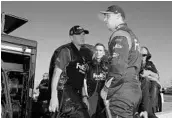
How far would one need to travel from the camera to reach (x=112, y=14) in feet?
8.79

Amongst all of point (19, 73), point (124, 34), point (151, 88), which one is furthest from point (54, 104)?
point (151, 88)

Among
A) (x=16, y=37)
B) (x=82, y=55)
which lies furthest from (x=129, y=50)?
(x=16, y=37)

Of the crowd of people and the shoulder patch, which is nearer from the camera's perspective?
the crowd of people

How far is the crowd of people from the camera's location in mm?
2318

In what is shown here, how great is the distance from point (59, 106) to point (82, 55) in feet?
3.27

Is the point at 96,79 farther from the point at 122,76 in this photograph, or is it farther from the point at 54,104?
the point at 122,76

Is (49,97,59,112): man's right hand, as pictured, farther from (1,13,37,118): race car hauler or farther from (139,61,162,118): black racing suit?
(139,61,162,118): black racing suit

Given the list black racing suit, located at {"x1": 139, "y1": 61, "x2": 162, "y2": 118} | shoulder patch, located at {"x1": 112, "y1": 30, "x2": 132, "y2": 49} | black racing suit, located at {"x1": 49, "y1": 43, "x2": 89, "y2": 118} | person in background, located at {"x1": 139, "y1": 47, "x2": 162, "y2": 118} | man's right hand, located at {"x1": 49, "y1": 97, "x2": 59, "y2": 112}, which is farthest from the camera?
person in background, located at {"x1": 139, "y1": 47, "x2": 162, "y2": 118}

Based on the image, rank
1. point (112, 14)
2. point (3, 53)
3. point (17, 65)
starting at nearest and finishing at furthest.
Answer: point (112, 14), point (3, 53), point (17, 65)

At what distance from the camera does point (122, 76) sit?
230 centimetres

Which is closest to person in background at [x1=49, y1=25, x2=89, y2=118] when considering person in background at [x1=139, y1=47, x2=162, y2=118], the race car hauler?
the race car hauler

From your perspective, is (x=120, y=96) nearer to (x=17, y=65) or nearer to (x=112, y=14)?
(x=112, y=14)

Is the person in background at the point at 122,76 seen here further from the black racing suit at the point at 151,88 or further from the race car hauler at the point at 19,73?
the black racing suit at the point at 151,88

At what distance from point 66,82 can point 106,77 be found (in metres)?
1.03
